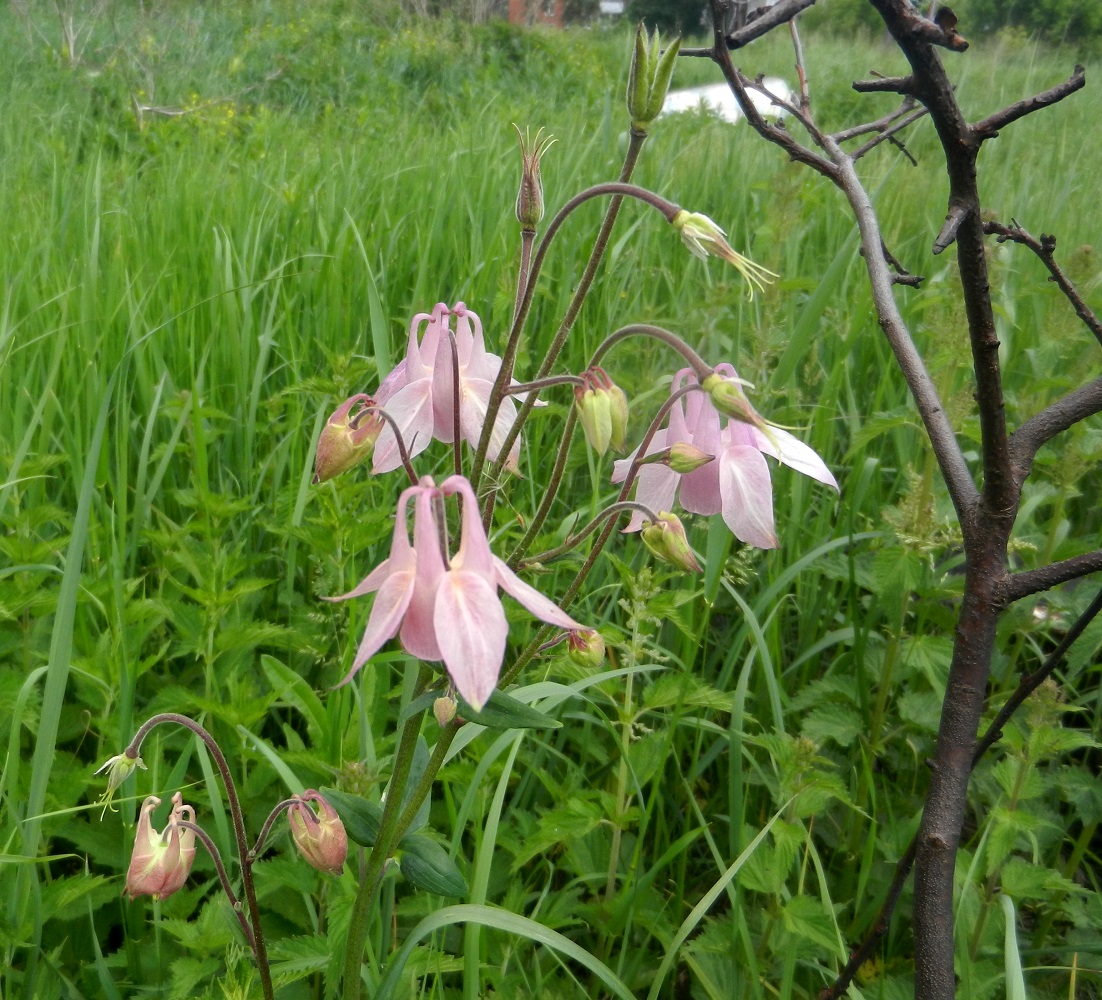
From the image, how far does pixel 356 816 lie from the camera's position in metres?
1.10

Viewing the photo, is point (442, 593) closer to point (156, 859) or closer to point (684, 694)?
point (156, 859)

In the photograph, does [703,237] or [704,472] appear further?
Answer: [704,472]

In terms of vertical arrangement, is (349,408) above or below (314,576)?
above

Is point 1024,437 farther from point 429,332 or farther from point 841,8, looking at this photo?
point 841,8

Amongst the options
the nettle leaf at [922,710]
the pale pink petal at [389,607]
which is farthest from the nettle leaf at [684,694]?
the pale pink petal at [389,607]

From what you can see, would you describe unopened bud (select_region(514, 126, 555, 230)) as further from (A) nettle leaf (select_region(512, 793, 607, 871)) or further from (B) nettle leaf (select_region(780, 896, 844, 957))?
(B) nettle leaf (select_region(780, 896, 844, 957))

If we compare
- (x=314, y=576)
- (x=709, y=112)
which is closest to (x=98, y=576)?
(x=314, y=576)

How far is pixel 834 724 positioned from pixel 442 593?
1117 mm

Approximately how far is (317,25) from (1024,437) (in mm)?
12010

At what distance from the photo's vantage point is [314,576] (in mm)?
1966

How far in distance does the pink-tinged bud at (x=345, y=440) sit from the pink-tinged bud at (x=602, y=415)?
22cm

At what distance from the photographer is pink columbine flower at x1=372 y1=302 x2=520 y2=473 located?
1033 millimetres

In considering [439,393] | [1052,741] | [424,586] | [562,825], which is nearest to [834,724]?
[1052,741]

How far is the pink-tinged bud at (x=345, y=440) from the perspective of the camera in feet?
3.15
